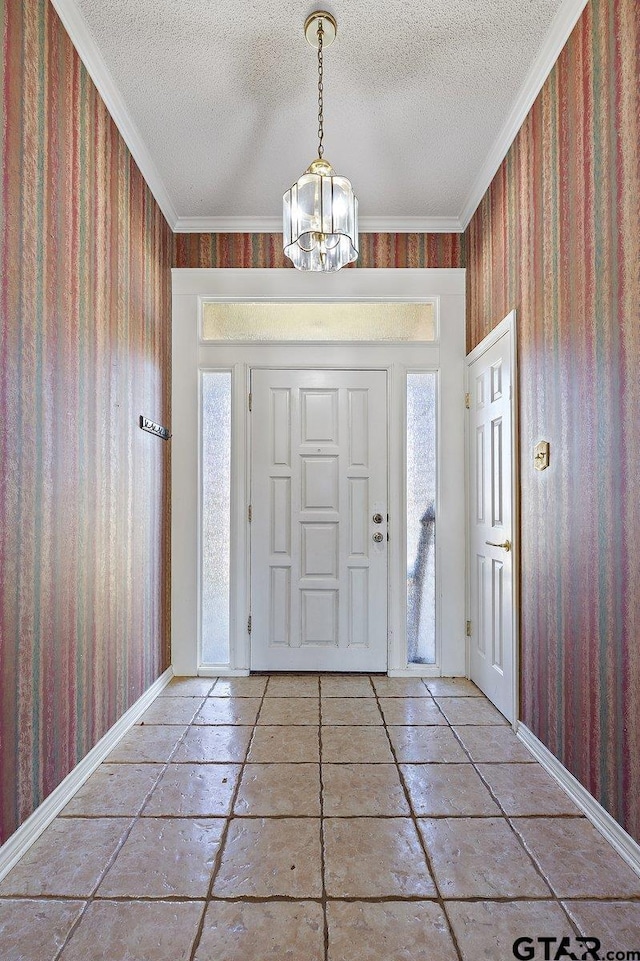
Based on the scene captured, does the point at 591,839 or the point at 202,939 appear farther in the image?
the point at 591,839

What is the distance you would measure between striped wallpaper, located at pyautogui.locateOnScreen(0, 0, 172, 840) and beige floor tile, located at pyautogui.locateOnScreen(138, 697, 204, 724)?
0.14m

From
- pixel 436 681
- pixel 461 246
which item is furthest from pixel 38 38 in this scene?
pixel 436 681

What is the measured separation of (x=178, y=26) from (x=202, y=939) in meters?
2.87

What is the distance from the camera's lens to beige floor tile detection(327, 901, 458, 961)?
1253 mm

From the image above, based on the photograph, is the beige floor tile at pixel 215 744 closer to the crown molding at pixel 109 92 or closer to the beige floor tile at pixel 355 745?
the beige floor tile at pixel 355 745

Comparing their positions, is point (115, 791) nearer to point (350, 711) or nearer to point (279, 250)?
point (350, 711)

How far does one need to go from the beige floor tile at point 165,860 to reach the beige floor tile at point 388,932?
389 millimetres

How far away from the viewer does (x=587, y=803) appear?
1.79 meters

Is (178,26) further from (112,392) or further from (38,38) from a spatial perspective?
(112,392)

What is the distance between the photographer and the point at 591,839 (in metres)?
1.67

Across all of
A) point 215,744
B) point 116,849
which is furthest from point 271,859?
point 215,744

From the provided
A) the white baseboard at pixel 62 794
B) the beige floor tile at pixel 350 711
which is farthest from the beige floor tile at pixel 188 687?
the beige floor tile at pixel 350 711

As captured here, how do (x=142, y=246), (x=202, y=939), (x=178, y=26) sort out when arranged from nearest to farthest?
(x=202, y=939), (x=178, y=26), (x=142, y=246)

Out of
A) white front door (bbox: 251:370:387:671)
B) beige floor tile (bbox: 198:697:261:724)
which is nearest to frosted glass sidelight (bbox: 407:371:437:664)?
white front door (bbox: 251:370:387:671)
